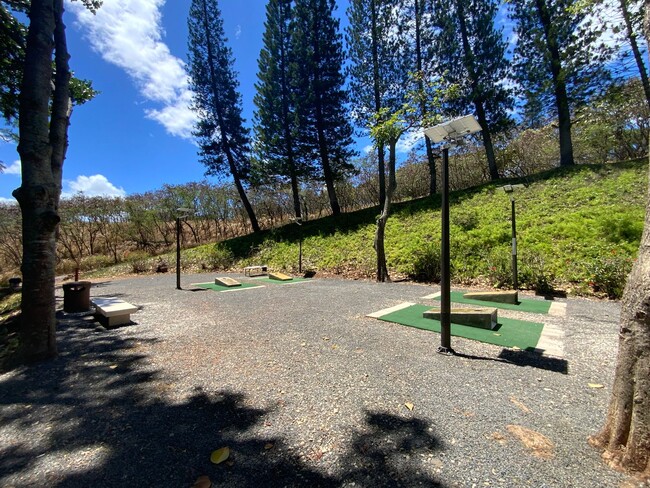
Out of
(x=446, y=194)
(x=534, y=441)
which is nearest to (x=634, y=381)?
(x=534, y=441)

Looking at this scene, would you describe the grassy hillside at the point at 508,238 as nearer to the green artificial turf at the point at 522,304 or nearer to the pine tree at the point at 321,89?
the green artificial turf at the point at 522,304

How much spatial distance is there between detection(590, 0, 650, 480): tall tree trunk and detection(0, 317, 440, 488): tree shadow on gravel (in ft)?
3.08

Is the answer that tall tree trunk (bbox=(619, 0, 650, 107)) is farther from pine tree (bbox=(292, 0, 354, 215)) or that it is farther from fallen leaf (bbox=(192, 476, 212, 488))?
fallen leaf (bbox=(192, 476, 212, 488))

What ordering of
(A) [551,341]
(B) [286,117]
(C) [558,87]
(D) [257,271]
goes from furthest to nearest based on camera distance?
(B) [286,117]
(D) [257,271]
(C) [558,87]
(A) [551,341]

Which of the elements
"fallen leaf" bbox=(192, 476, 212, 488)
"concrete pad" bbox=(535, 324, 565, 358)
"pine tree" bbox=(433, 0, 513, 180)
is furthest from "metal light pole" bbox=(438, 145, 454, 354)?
"pine tree" bbox=(433, 0, 513, 180)

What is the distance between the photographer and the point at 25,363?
3.30 meters

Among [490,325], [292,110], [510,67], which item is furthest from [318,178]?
[490,325]

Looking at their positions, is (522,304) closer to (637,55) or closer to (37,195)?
(37,195)

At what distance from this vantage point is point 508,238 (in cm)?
838

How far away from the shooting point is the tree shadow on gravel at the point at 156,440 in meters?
1.61

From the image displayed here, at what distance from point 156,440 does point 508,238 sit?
29.6 ft

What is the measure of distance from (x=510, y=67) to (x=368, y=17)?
22.6 feet

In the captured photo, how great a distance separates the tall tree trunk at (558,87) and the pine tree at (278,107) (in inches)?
445

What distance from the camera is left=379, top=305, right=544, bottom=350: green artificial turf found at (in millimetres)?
3652
